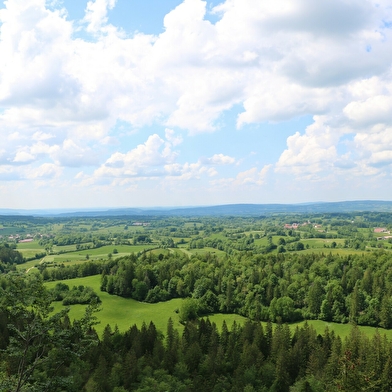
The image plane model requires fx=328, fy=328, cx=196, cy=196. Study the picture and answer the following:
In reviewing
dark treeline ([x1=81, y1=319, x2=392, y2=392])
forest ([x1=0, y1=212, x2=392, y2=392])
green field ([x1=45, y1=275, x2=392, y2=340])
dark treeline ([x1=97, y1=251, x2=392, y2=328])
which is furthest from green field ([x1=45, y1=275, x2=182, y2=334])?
dark treeline ([x1=81, y1=319, x2=392, y2=392])

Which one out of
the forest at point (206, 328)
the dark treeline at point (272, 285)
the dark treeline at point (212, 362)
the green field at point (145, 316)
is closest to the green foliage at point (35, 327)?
the forest at point (206, 328)

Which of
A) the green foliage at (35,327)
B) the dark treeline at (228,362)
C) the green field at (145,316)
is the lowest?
the green field at (145,316)

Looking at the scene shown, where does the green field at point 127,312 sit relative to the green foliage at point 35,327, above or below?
below

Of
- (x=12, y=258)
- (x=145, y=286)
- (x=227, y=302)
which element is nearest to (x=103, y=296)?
(x=145, y=286)

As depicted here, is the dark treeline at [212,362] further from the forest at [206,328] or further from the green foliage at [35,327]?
the green foliage at [35,327]

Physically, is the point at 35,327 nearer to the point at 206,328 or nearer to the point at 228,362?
the point at 228,362

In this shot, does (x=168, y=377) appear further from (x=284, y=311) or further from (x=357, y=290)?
(x=357, y=290)

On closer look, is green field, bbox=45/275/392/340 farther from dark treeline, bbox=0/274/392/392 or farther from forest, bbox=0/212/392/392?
dark treeline, bbox=0/274/392/392
